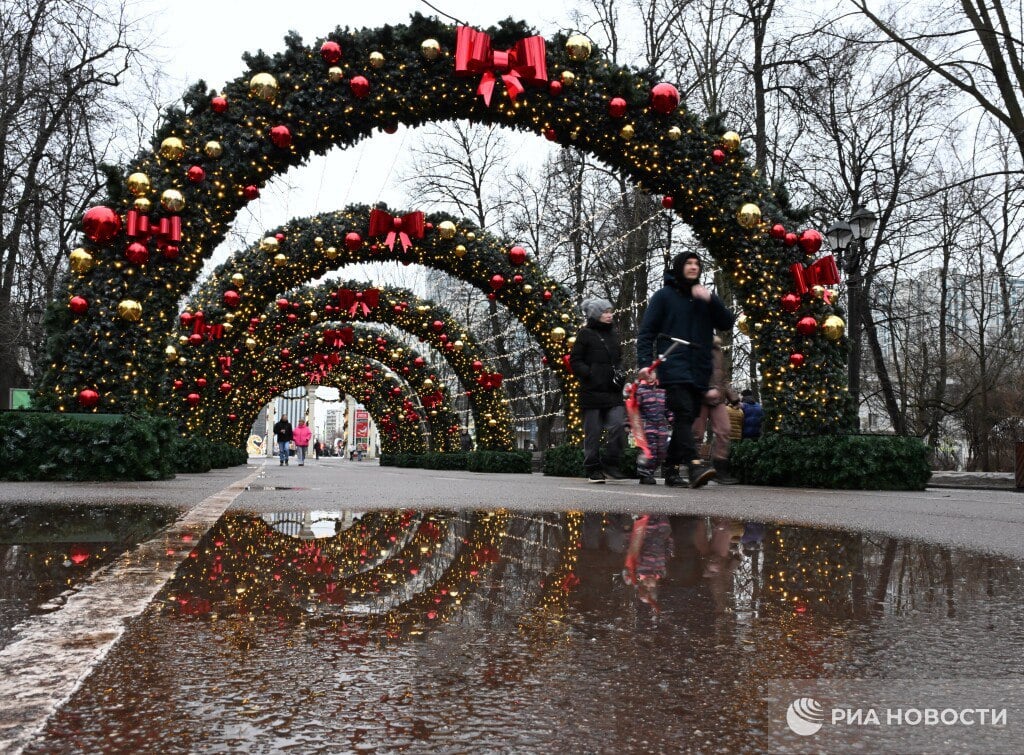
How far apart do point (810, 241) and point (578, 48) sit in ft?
13.1

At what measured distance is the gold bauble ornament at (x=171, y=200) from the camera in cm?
1010

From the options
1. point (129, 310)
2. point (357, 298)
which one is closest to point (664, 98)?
point (129, 310)

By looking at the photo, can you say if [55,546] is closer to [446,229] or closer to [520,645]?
[520,645]

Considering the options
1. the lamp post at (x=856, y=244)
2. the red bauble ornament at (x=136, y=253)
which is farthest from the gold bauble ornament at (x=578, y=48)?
the red bauble ornament at (x=136, y=253)

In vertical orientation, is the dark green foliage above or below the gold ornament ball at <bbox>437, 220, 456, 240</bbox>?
below

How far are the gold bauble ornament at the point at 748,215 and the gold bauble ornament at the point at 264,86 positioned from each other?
6.14 metres

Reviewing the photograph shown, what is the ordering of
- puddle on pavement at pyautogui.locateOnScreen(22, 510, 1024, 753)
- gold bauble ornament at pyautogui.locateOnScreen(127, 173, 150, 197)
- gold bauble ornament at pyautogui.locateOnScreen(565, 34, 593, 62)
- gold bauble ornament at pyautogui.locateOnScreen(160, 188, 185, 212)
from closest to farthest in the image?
1. puddle on pavement at pyautogui.locateOnScreen(22, 510, 1024, 753)
2. gold bauble ornament at pyautogui.locateOnScreen(127, 173, 150, 197)
3. gold bauble ornament at pyautogui.locateOnScreen(160, 188, 185, 212)
4. gold bauble ornament at pyautogui.locateOnScreen(565, 34, 593, 62)

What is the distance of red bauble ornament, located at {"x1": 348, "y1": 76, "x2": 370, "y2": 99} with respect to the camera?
1119 cm

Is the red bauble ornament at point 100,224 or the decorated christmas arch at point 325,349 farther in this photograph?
the decorated christmas arch at point 325,349

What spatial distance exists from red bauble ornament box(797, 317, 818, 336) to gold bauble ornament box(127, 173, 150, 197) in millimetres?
8129

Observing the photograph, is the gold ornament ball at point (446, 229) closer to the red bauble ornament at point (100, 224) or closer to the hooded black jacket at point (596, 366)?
the red bauble ornament at point (100, 224)

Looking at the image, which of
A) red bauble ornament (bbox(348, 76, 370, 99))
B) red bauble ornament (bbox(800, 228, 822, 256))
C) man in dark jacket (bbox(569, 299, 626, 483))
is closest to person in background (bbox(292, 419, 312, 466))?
red bauble ornament (bbox(348, 76, 370, 99))

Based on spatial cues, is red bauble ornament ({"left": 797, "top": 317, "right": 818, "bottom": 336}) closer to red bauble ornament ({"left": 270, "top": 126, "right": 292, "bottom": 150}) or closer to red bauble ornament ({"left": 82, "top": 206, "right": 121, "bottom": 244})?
red bauble ornament ({"left": 270, "top": 126, "right": 292, "bottom": 150})

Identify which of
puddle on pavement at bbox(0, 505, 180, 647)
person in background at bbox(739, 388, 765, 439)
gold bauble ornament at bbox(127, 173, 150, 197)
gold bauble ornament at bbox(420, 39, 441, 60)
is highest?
gold bauble ornament at bbox(420, 39, 441, 60)
